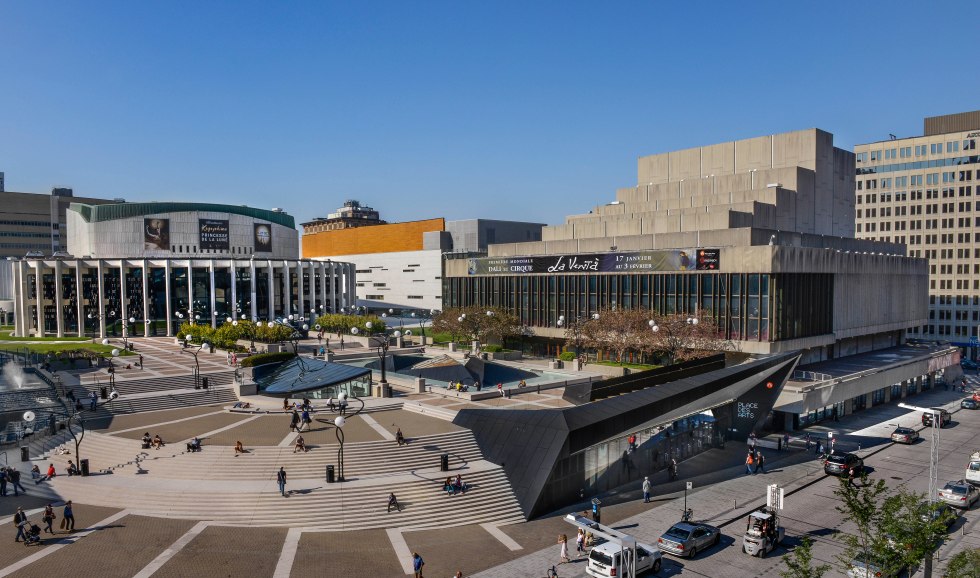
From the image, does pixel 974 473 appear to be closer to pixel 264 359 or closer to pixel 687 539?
pixel 687 539

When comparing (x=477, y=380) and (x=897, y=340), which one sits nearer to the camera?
(x=477, y=380)

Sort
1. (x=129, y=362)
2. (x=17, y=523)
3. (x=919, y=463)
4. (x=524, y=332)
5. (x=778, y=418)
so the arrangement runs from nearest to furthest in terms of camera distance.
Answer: (x=17, y=523) < (x=919, y=463) < (x=778, y=418) < (x=129, y=362) < (x=524, y=332)

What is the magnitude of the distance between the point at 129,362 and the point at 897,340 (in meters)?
91.9

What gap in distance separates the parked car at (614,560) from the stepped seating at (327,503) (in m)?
6.92

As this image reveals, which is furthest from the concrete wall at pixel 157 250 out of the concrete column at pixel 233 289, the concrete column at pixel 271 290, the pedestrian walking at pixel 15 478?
the pedestrian walking at pixel 15 478

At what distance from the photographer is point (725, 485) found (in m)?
37.3

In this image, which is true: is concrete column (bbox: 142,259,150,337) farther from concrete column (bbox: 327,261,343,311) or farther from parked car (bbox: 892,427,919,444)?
parked car (bbox: 892,427,919,444)

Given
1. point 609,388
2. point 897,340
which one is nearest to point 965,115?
point 897,340

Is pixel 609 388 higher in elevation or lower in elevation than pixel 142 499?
higher

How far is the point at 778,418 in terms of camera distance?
53.3 meters

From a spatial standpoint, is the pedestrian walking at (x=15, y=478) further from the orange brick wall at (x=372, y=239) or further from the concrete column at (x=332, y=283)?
the orange brick wall at (x=372, y=239)

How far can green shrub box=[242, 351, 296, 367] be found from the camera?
55.3m

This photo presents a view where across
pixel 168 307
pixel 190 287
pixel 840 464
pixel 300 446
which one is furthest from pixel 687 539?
pixel 190 287

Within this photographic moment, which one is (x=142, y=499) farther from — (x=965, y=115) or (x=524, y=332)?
(x=965, y=115)
